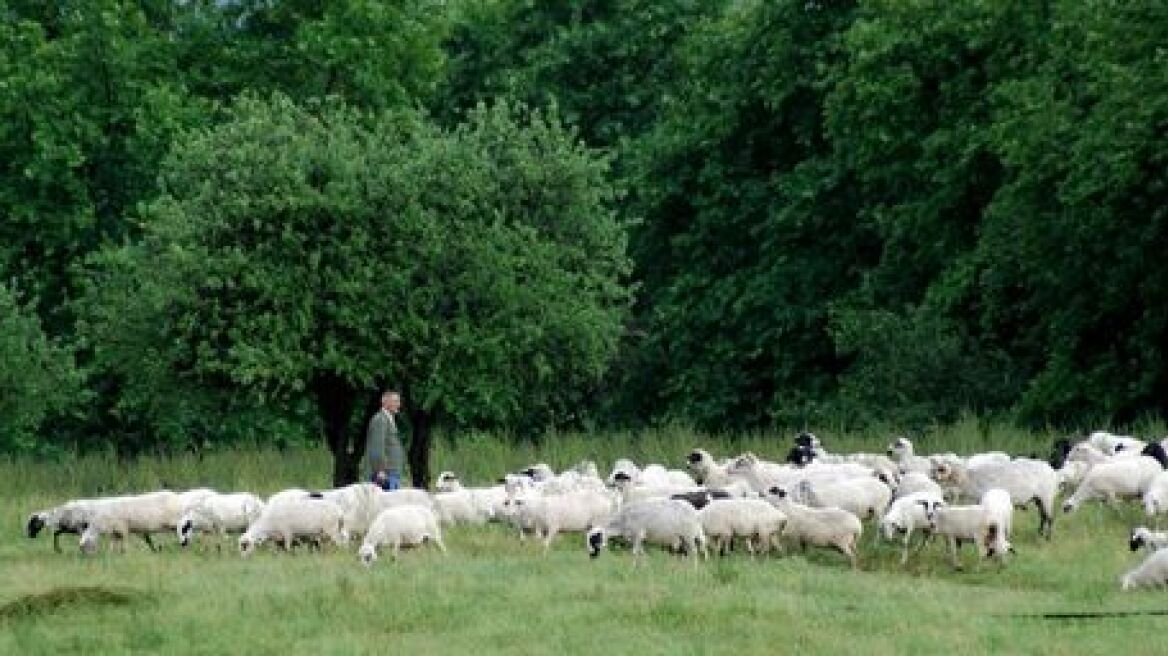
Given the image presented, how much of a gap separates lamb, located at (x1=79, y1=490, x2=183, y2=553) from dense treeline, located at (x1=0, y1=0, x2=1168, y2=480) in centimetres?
737

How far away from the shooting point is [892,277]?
60938 mm

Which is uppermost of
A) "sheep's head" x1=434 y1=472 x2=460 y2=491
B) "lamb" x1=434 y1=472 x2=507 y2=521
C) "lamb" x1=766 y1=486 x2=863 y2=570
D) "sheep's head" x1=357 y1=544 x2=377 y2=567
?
"sheep's head" x1=434 y1=472 x2=460 y2=491

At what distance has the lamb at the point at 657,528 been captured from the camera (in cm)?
2783

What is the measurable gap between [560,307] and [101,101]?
2226cm

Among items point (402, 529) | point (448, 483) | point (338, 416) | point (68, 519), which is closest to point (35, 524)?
point (68, 519)

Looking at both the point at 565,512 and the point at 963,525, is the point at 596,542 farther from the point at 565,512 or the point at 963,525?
the point at 963,525

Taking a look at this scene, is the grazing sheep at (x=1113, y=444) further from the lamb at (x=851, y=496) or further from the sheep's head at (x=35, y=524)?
the sheep's head at (x=35, y=524)

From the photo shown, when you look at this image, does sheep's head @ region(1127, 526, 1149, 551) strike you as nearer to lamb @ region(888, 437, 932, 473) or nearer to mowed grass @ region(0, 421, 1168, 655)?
mowed grass @ region(0, 421, 1168, 655)

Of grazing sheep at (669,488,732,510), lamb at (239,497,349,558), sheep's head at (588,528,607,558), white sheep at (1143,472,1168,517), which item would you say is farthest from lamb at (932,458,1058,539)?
lamb at (239,497,349,558)

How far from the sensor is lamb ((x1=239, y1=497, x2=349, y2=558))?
98.3 feet

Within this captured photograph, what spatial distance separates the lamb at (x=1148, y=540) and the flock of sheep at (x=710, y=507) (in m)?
0.02

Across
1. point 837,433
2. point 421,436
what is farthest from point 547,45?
point 421,436

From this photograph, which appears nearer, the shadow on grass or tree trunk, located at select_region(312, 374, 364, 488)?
the shadow on grass

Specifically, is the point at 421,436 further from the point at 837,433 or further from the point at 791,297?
the point at 791,297
